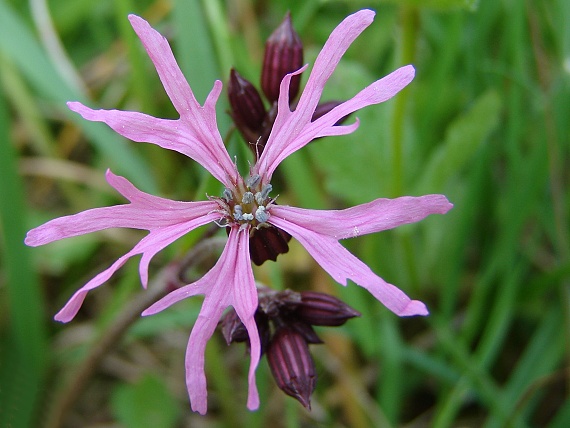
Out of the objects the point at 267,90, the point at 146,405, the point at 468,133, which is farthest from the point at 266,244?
the point at 146,405

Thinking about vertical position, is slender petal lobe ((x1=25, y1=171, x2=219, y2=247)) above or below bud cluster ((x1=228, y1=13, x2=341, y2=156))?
below

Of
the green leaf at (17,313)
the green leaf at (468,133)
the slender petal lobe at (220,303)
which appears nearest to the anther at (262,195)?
the slender petal lobe at (220,303)

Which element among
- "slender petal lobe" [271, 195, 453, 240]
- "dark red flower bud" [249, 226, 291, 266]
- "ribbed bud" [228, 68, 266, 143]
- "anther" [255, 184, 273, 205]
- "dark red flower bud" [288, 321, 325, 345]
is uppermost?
"ribbed bud" [228, 68, 266, 143]

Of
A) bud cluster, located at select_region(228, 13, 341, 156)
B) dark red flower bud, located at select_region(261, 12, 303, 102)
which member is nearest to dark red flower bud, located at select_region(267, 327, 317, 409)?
bud cluster, located at select_region(228, 13, 341, 156)

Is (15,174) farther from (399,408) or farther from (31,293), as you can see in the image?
(399,408)

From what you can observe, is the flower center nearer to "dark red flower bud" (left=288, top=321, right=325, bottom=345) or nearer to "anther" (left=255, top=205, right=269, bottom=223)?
"anther" (left=255, top=205, right=269, bottom=223)

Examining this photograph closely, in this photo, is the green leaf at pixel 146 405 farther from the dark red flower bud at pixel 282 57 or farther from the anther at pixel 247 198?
the dark red flower bud at pixel 282 57
